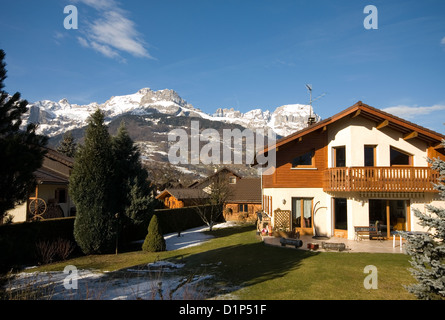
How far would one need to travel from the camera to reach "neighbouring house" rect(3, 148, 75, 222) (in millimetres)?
20433

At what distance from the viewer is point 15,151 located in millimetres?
6285

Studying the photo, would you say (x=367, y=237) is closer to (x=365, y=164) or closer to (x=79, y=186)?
(x=365, y=164)

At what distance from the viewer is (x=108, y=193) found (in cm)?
1756

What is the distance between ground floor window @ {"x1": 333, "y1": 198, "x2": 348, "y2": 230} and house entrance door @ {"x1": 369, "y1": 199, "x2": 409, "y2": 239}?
4.27ft

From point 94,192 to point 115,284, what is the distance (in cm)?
842

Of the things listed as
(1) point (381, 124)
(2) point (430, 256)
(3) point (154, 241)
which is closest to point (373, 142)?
(1) point (381, 124)

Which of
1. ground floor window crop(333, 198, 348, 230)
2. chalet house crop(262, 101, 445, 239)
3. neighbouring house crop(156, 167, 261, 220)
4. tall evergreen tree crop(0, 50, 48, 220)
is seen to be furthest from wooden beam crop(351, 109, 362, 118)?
neighbouring house crop(156, 167, 261, 220)

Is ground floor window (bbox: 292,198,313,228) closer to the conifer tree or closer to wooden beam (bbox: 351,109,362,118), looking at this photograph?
wooden beam (bbox: 351,109,362,118)

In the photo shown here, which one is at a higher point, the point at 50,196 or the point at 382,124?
the point at 382,124

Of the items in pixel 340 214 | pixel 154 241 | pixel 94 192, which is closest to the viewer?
pixel 94 192

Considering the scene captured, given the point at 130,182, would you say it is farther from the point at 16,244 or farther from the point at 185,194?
the point at 185,194

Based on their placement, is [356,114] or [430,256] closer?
[430,256]

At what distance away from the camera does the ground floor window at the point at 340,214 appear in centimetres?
1703

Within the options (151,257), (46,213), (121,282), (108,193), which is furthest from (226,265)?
(46,213)
